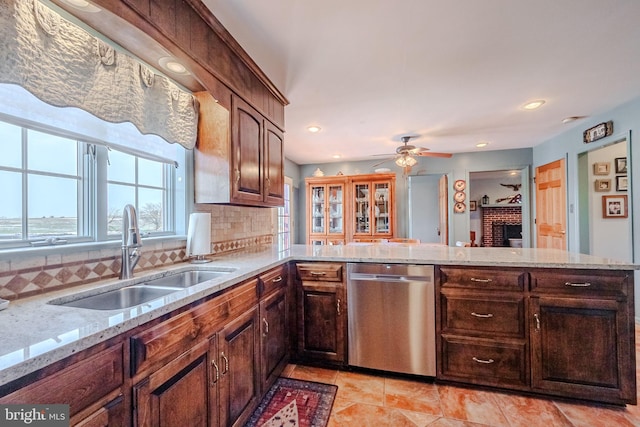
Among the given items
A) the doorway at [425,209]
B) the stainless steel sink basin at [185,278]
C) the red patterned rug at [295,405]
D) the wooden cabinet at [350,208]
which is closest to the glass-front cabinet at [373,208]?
the wooden cabinet at [350,208]

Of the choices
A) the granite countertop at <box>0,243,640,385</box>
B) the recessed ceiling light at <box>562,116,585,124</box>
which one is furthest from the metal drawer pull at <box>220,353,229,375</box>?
the recessed ceiling light at <box>562,116,585,124</box>

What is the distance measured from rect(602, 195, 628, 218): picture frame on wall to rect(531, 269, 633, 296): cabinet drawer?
9.18 ft

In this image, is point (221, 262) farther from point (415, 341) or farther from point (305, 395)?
point (415, 341)

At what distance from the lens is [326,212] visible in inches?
209

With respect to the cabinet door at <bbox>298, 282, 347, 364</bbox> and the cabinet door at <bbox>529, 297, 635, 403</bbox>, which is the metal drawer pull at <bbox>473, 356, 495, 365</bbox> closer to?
the cabinet door at <bbox>529, 297, 635, 403</bbox>

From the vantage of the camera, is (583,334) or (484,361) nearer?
(583,334)

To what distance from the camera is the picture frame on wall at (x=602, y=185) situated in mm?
3673

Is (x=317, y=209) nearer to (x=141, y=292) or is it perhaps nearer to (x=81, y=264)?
(x=141, y=292)

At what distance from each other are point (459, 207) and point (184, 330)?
5162 mm

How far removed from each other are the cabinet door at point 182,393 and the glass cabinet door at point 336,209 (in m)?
4.17

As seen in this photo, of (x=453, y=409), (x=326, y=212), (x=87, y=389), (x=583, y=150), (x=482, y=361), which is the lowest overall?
(x=453, y=409)

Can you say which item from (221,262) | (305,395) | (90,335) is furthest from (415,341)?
(90,335)

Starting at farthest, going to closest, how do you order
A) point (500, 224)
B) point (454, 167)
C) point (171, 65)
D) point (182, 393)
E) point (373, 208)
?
point (500, 224)
point (454, 167)
point (373, 208)
point (171, 65)
point (182, 393)

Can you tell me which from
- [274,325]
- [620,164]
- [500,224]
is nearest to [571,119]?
[620,164]
